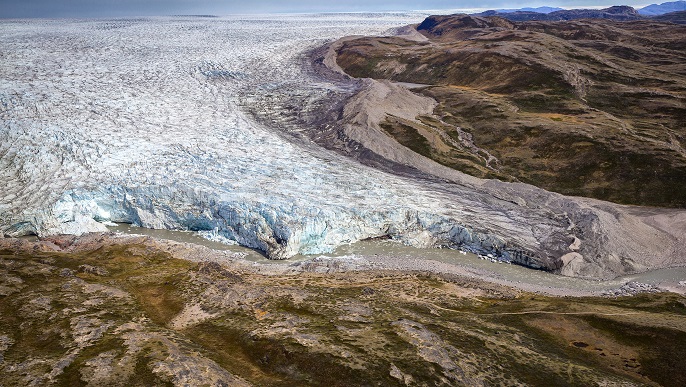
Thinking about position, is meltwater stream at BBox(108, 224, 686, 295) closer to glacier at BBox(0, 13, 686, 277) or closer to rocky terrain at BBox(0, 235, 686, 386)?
glacier at BBox(0, 13, 686, 277)

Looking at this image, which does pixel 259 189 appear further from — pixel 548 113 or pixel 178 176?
pixel 548 113

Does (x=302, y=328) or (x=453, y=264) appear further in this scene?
(x=453, y=264)

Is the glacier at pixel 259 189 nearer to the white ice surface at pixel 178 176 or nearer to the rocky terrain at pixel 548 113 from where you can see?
the white ice surface at pixel 178 176

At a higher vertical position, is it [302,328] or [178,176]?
[178,176]

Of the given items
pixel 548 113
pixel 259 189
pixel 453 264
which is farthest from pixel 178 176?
pixel 548 113

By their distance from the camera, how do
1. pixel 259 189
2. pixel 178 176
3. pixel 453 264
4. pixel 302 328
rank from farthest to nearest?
pixel 178 176
pixel 259 189
pixel 453 264
pixel 302 328

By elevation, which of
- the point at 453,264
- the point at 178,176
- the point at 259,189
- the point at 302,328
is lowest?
the point at 453,264

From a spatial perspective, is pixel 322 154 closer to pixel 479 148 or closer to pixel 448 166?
pixel 448 166

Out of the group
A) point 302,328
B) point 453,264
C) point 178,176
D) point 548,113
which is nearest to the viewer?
point 302,328

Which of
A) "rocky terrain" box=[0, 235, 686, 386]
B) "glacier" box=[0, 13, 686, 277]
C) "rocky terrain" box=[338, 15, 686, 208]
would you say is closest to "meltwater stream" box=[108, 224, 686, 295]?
"glacier" box=[0, 13, 686, 277]
